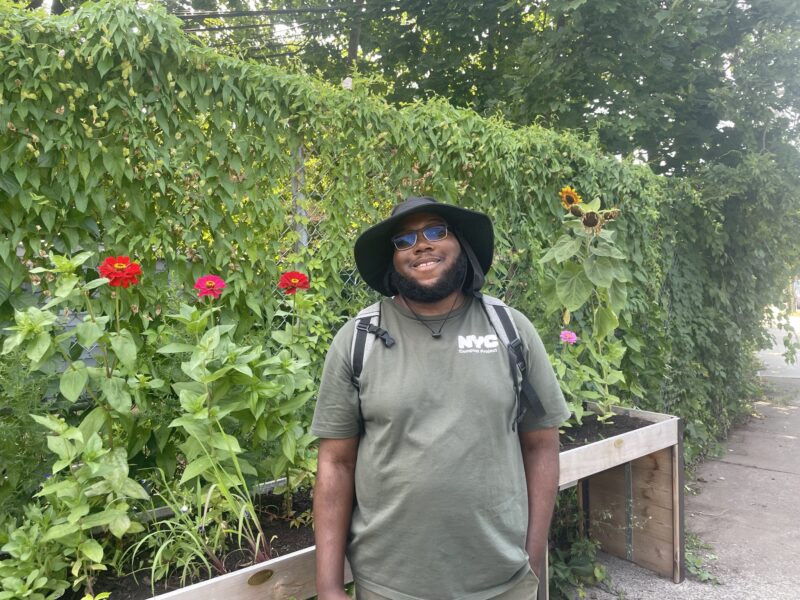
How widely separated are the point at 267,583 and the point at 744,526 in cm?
357

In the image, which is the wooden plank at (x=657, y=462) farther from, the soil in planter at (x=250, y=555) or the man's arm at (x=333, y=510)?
the man's arm at (x=333, y=510)

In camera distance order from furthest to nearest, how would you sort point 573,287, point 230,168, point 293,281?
point 573,287, point 230,168, point 293,281

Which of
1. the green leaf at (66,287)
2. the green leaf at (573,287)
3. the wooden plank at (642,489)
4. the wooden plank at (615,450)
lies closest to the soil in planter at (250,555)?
the green leaf at (66,287)

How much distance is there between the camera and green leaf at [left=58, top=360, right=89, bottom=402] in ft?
5.98

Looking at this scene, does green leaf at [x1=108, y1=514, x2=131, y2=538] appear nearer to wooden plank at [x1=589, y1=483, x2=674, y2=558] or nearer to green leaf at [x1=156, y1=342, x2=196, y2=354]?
green leaf at [x1=156, y1=342, x2=196, y2=354]

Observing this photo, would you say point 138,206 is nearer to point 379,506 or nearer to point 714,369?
point 379,506

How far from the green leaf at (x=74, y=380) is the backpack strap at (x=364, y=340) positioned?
83cm

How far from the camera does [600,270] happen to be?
129 inches

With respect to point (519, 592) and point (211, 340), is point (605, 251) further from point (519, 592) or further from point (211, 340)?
point (211, 340)

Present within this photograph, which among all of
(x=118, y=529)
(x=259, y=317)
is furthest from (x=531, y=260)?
(x=118, y=529)

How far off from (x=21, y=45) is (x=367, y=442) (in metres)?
1.80

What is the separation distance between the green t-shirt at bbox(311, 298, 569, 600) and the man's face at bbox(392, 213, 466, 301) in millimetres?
140

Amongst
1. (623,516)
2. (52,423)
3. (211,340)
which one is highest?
(211,340)

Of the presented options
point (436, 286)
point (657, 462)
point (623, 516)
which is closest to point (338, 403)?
point (436, 286)
